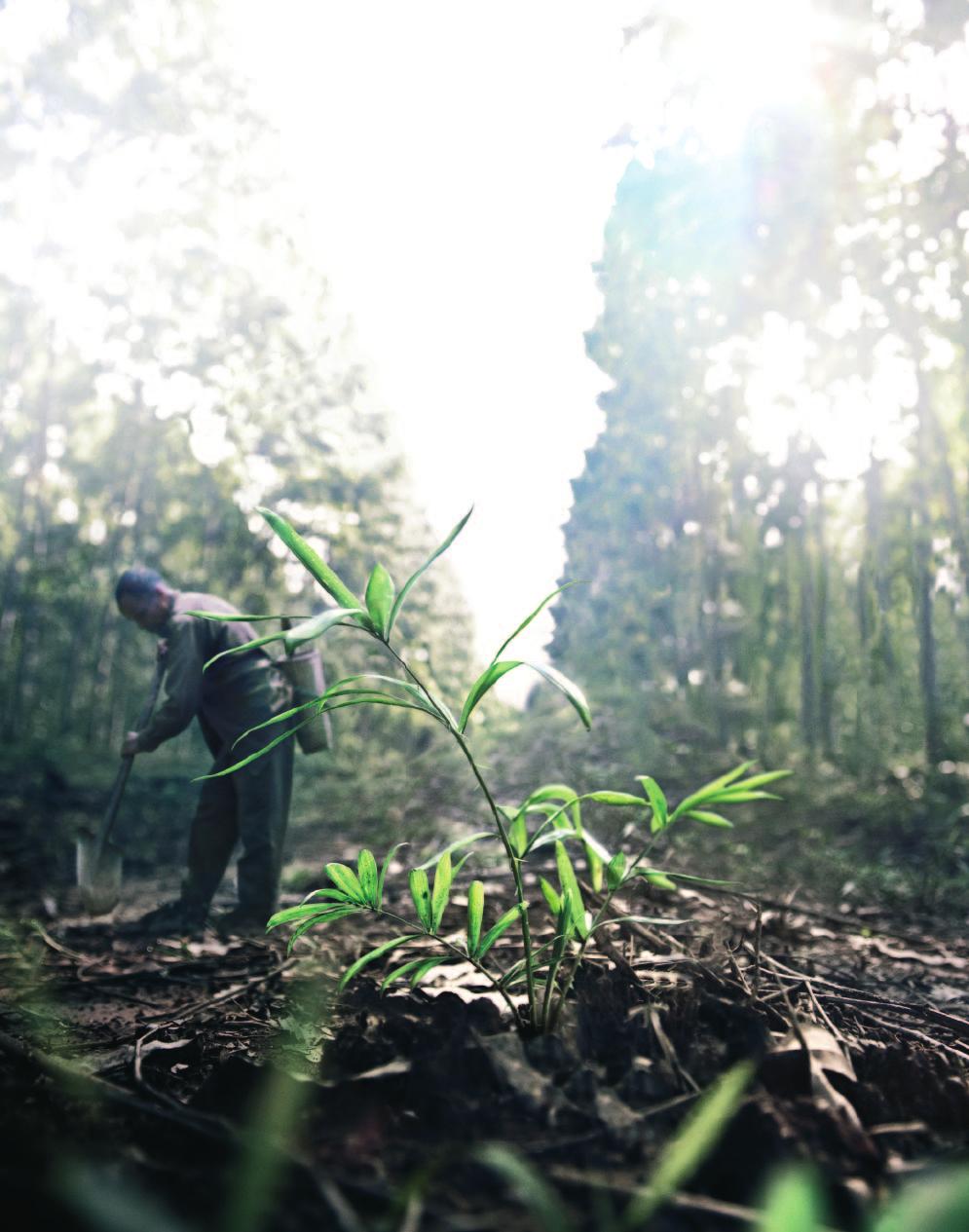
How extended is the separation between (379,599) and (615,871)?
1.94ft

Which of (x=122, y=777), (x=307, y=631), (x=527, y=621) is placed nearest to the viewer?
(x=307, y=631)

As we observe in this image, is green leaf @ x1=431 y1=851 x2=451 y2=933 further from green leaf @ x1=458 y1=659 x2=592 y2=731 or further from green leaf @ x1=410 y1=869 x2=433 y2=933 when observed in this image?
green leaf @ x1=458 y1=659 x2=592 y2=731

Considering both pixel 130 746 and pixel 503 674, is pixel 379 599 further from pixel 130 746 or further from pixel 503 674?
pixel 130 746

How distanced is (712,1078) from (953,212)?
6604 mm

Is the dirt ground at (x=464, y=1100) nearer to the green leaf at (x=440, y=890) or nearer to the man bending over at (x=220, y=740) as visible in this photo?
the green leaf at (x=440, y=890)

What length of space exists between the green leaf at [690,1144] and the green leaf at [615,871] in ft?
1.09

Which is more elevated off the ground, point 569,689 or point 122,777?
point 569,689

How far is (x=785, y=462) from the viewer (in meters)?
7.55

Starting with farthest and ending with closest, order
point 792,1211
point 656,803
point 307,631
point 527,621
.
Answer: point 656,803 → point 527,621 → point 307,631 → point 792,1211

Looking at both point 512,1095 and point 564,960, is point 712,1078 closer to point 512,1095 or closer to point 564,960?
point 512,1095

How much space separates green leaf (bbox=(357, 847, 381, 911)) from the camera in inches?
51.4

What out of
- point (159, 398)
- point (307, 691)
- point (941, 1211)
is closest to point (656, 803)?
point (941, 1211)

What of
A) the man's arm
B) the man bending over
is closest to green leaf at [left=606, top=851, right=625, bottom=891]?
the man bending over

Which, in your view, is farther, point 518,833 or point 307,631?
point 518,833
